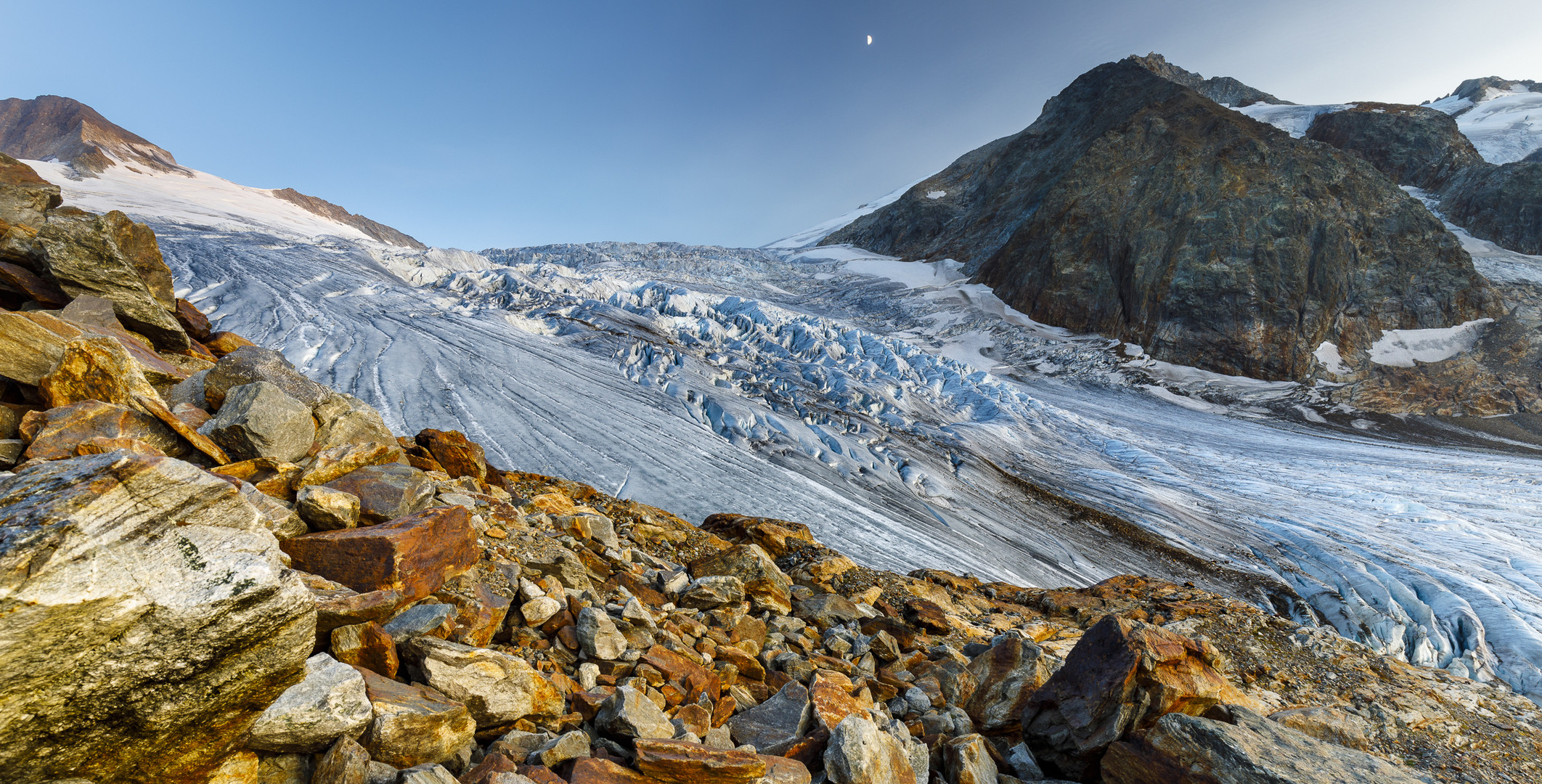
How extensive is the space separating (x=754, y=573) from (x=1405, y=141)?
71286 mm

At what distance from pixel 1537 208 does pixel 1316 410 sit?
91.6ft

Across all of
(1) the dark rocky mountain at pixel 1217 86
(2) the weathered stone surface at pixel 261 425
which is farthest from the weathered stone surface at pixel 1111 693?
(1) the dark rocky mountain at pixel 1217 86

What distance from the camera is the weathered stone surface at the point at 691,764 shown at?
2.35m

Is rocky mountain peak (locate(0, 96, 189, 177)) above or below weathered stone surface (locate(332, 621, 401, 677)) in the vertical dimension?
above

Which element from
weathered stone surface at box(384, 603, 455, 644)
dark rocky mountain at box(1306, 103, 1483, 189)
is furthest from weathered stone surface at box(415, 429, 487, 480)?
dark rocky mountain at box(1306, 103, 1483, 189)

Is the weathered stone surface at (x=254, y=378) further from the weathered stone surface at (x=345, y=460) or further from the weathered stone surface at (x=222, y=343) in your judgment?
the weathered stone surface at (x=222, y=343)

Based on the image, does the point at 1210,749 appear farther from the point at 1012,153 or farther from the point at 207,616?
the point at 1012,153

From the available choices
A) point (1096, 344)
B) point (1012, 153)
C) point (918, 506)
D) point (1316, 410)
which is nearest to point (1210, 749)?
point (918, 506)

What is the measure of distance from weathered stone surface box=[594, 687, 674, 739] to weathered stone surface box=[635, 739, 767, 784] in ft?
0.49

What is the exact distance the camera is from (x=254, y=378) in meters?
4.09

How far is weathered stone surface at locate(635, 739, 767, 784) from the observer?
7.72 ft

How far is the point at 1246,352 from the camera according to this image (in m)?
31.0

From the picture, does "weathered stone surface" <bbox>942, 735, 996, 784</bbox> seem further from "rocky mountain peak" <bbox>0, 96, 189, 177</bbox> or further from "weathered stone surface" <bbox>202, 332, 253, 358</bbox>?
"rocky mountain peak" <bbox>0, 96, 189, 177</bbox>

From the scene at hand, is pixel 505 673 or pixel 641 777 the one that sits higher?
pixel 505 673
